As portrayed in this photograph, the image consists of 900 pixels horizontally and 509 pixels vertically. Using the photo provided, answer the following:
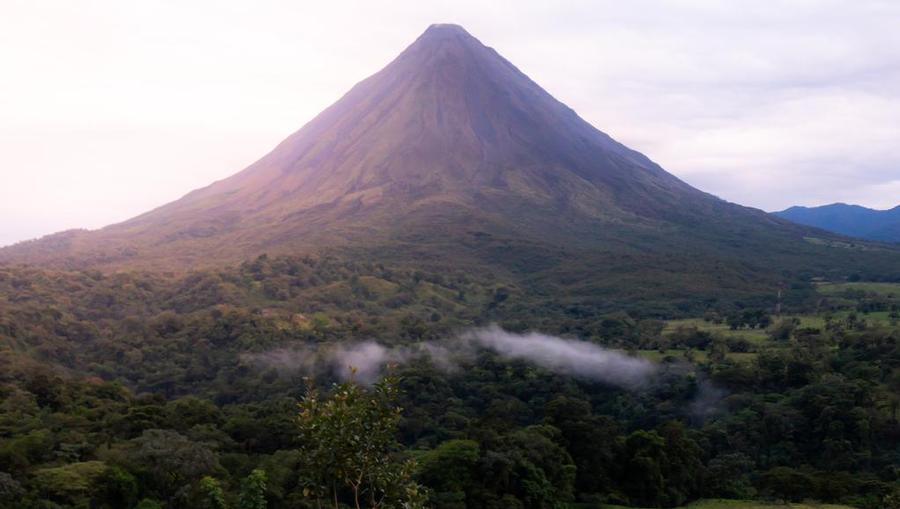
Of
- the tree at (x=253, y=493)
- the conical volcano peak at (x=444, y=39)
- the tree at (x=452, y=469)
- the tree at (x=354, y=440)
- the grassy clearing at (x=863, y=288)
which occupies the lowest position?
the tree at (x=452, y=469)

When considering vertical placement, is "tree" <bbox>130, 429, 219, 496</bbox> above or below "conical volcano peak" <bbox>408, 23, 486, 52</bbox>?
below

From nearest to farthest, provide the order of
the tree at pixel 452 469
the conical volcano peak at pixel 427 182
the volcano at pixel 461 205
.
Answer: the tree at pixel 452 469
the volcano at pixel 461 205
the conical volcano peak at pixel 427 182

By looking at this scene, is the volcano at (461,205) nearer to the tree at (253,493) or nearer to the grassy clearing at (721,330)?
the grassy clearing at (721,330)

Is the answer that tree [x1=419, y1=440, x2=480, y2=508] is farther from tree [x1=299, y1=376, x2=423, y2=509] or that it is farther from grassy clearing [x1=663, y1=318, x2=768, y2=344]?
grassy clearing [x1=663, y1=318, x2=768, y2=344]

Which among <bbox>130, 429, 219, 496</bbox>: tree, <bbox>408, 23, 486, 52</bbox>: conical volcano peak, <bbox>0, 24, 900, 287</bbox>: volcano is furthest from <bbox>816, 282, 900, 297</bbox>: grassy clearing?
<bbox>408, 23, 486, 52</bbox>: conical volcano peak

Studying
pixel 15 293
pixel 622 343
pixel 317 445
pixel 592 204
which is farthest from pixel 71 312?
pixel 592 204

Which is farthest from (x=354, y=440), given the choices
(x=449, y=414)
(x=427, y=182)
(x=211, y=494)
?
(x=427, y=182)

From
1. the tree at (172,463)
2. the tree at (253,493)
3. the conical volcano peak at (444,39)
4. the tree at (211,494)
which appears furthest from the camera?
the conical volcano peak at (444,39)

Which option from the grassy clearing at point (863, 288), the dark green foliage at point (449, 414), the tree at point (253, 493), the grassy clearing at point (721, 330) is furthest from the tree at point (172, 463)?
the grassy clearing at point (863, 288)
